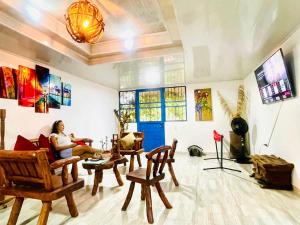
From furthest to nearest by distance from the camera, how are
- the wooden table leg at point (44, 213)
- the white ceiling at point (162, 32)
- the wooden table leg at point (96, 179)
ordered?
the wooden table leg at point (96, 179)
the white ceiling at point (162, 32)
the wooden table leg at point (44, 213)

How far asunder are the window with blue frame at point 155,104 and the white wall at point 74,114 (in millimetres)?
485

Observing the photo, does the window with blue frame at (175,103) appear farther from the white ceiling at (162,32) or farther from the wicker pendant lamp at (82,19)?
the wicker pendant lamp at (82,19)

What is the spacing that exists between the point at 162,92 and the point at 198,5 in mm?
4966

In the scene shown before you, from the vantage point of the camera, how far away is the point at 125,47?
407 centimetres

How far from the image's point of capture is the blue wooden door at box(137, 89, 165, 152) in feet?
23.5

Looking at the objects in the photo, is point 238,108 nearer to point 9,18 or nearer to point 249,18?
point 249,18


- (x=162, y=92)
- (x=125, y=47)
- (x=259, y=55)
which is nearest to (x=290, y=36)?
(x=259, y=55)

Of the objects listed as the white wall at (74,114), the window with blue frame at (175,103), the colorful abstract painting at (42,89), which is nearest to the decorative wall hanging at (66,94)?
the white wall at (74,114)

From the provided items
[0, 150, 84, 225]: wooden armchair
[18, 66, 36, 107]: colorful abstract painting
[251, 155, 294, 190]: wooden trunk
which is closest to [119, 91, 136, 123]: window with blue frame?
[18, 66, 36, 107]: colorful abstract painting

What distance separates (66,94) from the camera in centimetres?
485

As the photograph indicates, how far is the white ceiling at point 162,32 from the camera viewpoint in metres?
2.39

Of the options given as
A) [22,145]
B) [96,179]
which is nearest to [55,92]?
[96,179]

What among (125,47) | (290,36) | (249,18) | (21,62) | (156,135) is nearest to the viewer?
(249,18)

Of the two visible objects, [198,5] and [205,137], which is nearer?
[198,5]
